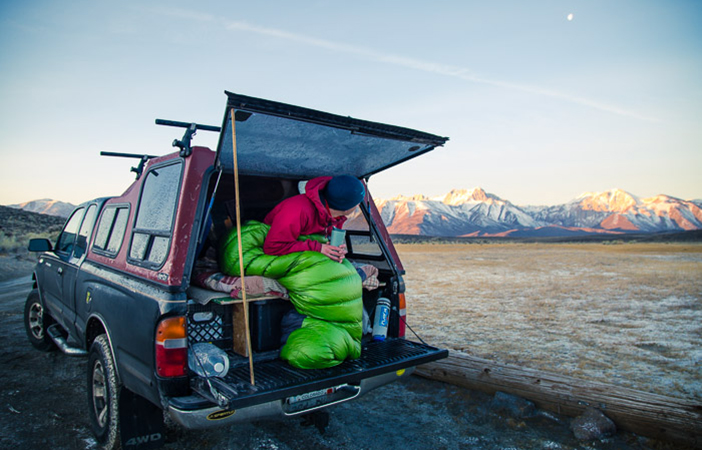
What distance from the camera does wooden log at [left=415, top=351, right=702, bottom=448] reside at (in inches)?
127

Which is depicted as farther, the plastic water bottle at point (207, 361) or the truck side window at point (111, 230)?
the truck side window at point (111, 230)

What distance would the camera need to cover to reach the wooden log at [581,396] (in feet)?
10.5

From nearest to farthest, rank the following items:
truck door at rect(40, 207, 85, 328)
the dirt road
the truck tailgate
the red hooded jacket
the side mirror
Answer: the truck tailgate
the red hooded jacket
the dirt road
truck door at rect(40, 207, 85, 328)
the side mirror

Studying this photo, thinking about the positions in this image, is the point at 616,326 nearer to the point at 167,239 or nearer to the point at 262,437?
the point at 262,437

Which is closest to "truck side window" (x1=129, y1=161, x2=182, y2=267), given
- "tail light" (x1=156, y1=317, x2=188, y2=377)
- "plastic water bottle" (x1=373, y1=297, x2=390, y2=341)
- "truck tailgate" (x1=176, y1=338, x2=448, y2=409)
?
"tail light" (x1=156, y1=317, x2=188, y2=377)

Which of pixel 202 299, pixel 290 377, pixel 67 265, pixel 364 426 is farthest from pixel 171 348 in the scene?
pixel 67 265

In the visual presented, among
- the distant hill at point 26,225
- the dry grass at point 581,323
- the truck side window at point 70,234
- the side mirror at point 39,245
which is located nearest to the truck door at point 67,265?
the truck side window at point 70,234

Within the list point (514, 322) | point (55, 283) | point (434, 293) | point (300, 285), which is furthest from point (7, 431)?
point (434, 293)

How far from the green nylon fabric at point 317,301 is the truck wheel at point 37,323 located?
3528 millimetres

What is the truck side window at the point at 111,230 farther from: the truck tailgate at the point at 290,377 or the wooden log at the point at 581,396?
the wooden log at the point at 581,396

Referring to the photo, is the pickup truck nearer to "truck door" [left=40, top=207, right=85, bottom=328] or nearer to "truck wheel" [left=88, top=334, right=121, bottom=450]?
"truck wheel" [left=88, top=334, right=121, bottom=450]

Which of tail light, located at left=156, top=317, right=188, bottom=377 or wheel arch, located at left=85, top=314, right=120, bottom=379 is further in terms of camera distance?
wheel arch, located at left=85, top=314, right=120, bottom=379

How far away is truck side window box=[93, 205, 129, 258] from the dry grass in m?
4.23

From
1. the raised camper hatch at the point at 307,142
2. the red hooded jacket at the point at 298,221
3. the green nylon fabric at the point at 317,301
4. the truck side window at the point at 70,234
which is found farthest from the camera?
the truck side window at the point at 70,234
